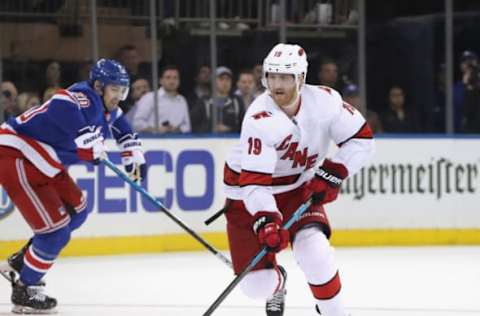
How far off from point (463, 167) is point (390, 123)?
27.3 inches

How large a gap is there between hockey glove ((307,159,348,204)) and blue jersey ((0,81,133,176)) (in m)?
1.56

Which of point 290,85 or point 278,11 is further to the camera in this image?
point 278,11

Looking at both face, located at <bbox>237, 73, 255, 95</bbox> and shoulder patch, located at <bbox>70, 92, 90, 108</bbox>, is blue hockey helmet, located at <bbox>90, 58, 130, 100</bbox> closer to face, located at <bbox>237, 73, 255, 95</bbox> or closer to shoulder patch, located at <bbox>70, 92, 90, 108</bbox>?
shoulder patch, located at <bbox>70, 92, 90, 108</bbox>

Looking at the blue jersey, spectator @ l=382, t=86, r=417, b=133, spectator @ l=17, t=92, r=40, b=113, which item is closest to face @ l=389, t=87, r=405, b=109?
spectator @ l=382, t=86, r=417, b=133

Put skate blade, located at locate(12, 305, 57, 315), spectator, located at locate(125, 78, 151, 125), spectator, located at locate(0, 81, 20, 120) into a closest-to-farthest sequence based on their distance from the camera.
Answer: skate blade, located at locate(12, 305, 57, 315)
spectator, located at locate(0, 81, 20, 120)
spectator, located at locate(125, 78, 151, 125)

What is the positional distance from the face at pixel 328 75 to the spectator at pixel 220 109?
79 cm

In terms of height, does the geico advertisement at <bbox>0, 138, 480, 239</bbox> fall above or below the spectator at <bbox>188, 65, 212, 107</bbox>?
below

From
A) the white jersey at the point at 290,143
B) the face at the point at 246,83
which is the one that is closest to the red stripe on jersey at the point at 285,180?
the white jersey at the point at 290,143

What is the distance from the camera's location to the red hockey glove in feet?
15.5

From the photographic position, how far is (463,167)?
32.1 ft

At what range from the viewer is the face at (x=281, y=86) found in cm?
480

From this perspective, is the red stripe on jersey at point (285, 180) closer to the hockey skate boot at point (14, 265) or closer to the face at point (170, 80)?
the hockey skate boot at point (14, 265)

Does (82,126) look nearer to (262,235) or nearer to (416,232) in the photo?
(262,235)

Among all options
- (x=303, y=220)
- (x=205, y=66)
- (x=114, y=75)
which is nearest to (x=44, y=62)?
(x=205, y=66)
